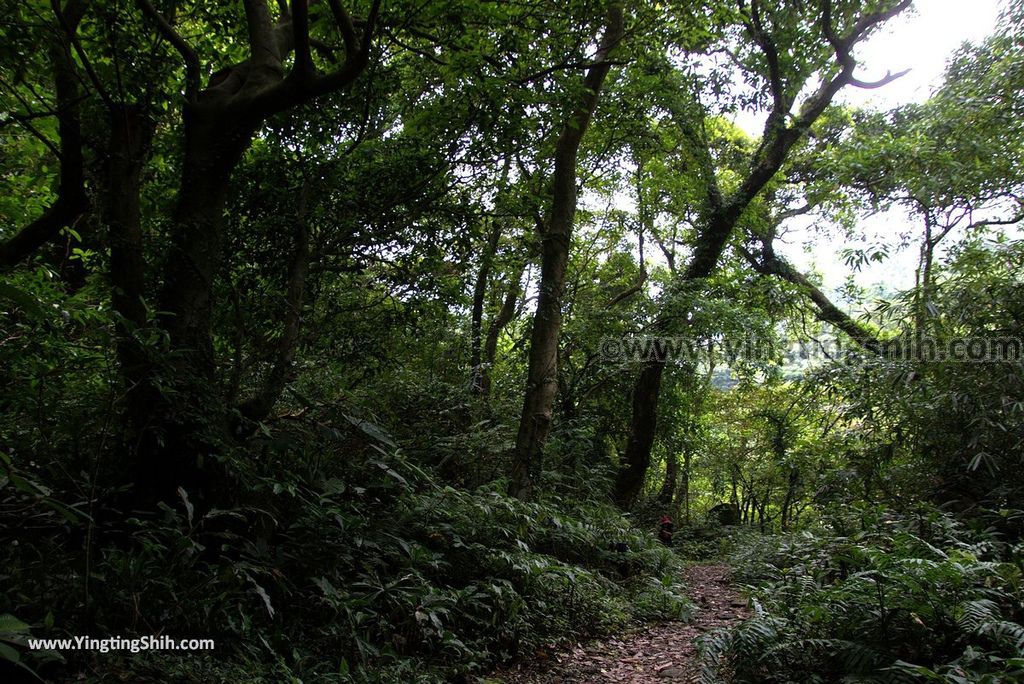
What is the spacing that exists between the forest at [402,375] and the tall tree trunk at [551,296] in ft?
0.17

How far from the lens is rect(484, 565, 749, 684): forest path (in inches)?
178

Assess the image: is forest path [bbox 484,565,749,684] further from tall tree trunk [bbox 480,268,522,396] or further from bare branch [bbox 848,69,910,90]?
bare branch [bbox 848,69,910,90]

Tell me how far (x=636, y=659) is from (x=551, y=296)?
14.6ft

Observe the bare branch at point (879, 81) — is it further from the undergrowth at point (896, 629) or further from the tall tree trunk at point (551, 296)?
the undergrowth at point (896, 629)

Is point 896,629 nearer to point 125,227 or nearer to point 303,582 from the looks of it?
point 303,582

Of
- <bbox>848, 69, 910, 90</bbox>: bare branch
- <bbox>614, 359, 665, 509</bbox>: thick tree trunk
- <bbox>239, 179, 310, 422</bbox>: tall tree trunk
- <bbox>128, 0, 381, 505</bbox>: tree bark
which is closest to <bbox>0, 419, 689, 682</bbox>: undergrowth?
<bbox>128, 0, 381, 505</bbox>: tree bark

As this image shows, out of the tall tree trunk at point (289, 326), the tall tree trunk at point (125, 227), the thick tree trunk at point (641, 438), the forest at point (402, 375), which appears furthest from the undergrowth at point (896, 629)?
the thick tree trunk at point (641, 438)

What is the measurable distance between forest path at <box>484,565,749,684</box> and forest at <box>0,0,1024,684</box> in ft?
0.21

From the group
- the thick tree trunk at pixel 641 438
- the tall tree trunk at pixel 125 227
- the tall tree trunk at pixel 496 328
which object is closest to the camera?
the tall tree trunk at pixel 125 227

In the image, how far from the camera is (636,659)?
5129 millimetres

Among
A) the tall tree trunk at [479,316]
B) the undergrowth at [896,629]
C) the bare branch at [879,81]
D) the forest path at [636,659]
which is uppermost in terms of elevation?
the bare branch at [879,81]

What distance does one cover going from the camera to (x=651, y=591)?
706 cm

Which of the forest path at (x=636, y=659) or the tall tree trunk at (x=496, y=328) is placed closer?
the forest path at (x=636, y=659)

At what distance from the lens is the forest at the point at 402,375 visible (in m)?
3.76
